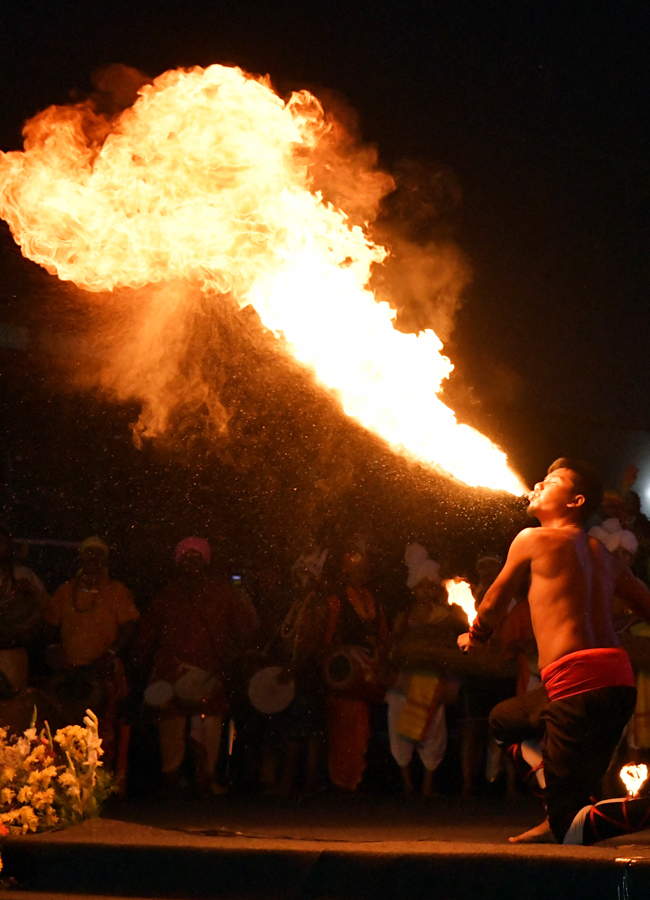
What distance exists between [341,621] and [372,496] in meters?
2.37

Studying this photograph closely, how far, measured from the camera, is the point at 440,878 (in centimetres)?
407

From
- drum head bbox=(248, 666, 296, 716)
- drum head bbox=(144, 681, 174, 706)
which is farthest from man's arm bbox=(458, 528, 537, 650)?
drum head bbox=(144, 681, 174, 706)

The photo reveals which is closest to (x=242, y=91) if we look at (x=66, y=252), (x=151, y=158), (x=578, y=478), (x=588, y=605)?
(x=151, y=158)

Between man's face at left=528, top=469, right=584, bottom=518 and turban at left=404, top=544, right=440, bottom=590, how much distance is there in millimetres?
2970

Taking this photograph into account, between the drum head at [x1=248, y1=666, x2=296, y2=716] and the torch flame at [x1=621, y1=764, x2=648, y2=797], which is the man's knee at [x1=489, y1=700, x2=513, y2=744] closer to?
the torch flame at [x1=621, y1=764, x2=648, y2=797]

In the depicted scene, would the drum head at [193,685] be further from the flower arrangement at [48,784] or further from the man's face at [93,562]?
the flower arrangement at [48,784]

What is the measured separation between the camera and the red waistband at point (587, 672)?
4.26m

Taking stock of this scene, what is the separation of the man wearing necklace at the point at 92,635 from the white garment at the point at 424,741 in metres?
1.86

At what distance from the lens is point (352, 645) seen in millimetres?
7316

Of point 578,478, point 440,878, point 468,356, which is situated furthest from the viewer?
point 468,356

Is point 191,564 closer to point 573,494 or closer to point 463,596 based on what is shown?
point 463,596

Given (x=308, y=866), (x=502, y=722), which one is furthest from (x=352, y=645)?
(x=308, y=866)

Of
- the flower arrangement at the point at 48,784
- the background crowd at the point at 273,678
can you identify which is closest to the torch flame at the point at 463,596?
the flower arrangement at the point at 48,784

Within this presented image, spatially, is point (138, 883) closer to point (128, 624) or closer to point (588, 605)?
point (588, 605)
